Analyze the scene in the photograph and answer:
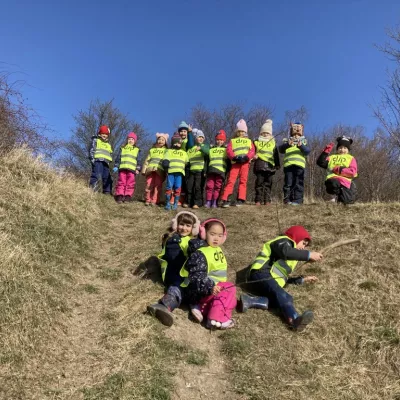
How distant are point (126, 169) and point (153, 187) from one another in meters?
0.90

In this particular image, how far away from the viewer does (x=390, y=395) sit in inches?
145

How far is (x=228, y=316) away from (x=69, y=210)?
391 cm

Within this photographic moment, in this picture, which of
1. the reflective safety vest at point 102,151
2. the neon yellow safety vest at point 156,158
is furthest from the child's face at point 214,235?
the reflective safety vest at point 102,151

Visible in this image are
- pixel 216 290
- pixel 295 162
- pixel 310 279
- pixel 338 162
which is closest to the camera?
pixel 216 290

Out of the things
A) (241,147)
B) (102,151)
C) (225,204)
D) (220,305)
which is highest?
(241,147)

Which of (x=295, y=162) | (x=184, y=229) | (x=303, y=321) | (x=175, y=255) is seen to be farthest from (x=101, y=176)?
(x=303, y=321)

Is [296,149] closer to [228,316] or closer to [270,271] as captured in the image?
[270,271]

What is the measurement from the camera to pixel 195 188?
9820mm

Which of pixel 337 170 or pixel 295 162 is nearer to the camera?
pixel 337 170

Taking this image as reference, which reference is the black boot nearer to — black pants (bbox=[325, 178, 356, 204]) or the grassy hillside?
the grassy hillside

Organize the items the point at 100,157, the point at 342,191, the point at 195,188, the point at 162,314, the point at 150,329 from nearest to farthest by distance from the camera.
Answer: the point at 150,329 → the point at 162,314 → the point at 342,191 → the point at 195,188 → the point at 100,157

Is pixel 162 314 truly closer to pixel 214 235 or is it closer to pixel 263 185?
pixel 214 235

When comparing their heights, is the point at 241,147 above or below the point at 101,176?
above

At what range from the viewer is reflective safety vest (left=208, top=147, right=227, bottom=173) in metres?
9.42
